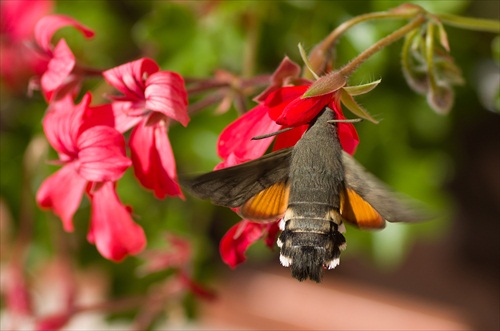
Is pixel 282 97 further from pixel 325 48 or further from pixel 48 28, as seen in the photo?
pixel 48 28

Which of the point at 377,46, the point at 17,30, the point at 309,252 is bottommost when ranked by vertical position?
the point at 309,252

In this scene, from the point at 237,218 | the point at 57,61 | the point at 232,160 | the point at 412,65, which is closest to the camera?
the point at 232,160

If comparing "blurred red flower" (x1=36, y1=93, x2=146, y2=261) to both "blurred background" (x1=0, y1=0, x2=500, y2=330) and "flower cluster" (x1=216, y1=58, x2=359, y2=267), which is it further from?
"blurred background" (x1=0, y1=0, x2=500, y2=330)

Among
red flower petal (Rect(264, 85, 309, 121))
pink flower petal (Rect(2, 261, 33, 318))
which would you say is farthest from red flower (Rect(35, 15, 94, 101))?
pink flower petal (Rect(2, 261, 33, 318))

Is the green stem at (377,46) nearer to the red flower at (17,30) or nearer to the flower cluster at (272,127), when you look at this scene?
the flower cluster at (272,127)

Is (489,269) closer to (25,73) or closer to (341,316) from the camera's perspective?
(341,316)

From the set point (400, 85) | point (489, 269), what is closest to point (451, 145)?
point (400, 85)

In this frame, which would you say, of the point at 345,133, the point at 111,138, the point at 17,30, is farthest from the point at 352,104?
the point at 17,30
